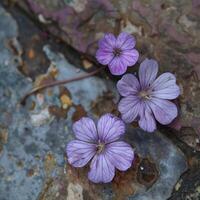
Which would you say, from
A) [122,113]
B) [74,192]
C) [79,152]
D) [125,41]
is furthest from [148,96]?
[74,192]

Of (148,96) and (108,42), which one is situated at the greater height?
(108,42)

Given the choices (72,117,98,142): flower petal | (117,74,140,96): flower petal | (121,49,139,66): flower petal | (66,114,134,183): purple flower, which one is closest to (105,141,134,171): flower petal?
(66,114,134,183): purple flower

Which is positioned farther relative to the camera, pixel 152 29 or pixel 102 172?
pixel 152 29

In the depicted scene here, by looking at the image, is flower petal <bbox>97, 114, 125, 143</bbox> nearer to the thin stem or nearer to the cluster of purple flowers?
the cluster of purple flowers

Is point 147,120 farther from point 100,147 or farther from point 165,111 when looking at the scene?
point 100,147

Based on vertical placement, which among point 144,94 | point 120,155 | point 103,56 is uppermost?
point 103,56

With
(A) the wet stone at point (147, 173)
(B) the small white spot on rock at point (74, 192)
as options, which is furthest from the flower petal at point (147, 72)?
(B) the small white spot on rock at point (74, 192)

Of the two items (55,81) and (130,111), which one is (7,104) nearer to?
(55,81)

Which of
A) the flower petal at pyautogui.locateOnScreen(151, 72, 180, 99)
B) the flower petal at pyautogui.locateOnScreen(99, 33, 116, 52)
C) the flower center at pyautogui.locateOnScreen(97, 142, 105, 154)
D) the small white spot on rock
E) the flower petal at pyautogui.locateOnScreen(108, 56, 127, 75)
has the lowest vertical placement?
the small white spot on rock
